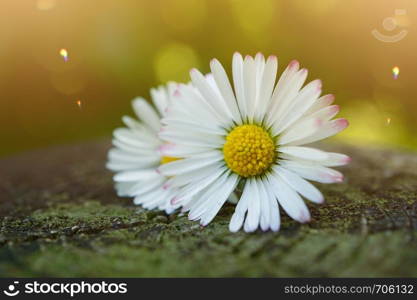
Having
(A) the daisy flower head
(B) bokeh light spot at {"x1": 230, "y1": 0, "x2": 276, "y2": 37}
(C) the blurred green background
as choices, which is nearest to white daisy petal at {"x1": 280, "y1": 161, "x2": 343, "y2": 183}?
(A) the daisy flower head

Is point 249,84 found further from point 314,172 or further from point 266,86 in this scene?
point 314,172

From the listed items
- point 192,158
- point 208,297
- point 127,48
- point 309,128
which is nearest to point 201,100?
point 192,158

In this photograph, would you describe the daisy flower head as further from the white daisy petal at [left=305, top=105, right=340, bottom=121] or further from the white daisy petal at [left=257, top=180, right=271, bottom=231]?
the white daisy petal at [left=305, top=105, right=340, bottom=121]

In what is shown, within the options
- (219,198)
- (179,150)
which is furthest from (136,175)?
(219,198)

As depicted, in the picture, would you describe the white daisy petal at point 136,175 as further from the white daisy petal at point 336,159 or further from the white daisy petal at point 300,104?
the white daisy petal at point 336,159

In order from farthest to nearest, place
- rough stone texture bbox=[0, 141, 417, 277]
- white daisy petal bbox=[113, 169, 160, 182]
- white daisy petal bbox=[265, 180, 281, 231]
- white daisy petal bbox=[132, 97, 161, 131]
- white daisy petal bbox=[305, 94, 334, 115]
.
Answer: white daisy petal bbox=[132, 97, 161, 131]
white daisy petal bbox=[113, 169, 160, 182]
white daisy petal bbox=[305, 94, 334, 115]
white daisy petal bbox=[265, 180, 281, 231]
rough stone texture bbox=[0, 141, 417, 277]

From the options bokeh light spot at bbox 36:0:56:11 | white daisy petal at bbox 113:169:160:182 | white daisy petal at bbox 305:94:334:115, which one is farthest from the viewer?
bokeh light spot at bbox 36:0:56:11

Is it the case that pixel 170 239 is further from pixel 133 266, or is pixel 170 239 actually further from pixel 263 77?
pixel 263 77
